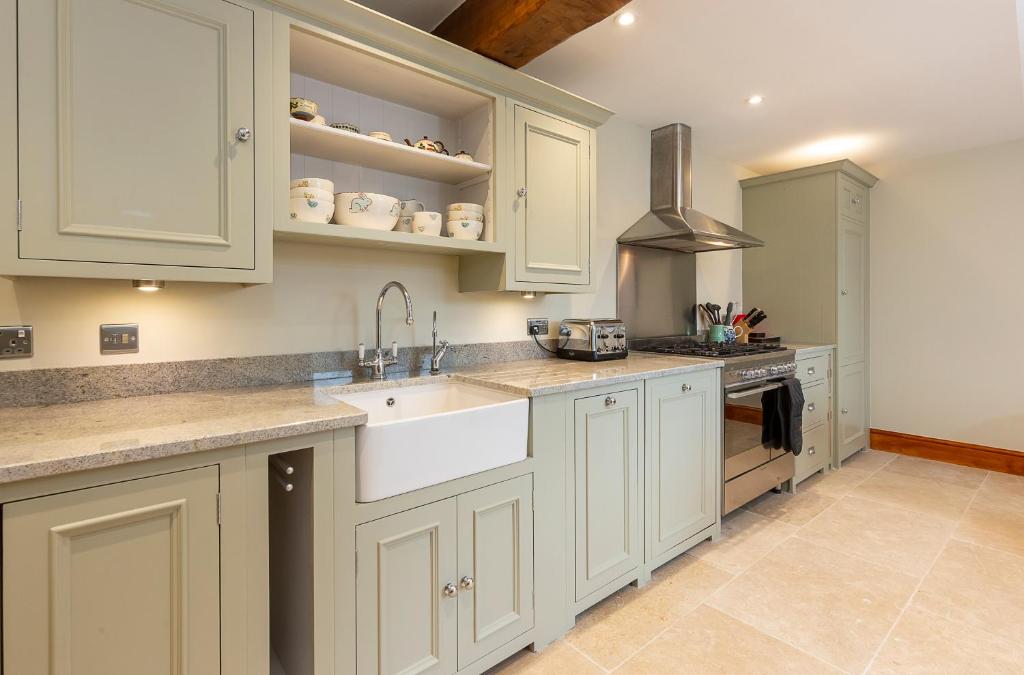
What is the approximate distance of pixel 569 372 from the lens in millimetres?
1986

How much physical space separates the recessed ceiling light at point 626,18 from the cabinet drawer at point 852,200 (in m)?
2.41

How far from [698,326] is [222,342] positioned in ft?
9.70

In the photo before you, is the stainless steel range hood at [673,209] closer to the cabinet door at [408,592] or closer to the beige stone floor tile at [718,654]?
the beige stone floor tile at [718,654]

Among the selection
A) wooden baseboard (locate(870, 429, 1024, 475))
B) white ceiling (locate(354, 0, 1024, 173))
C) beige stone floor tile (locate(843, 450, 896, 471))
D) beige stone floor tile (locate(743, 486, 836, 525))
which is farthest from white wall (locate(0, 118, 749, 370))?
wooden baseboard (locate(870, 429, 1024, 475))

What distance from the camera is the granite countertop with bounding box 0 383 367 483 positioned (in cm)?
90

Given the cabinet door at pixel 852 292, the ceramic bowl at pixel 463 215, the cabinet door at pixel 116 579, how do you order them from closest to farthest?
the cabinet door at pixel 116 579 < the ceramic bowl at pixel 463 215 < the cabinet door at pixel 852 292

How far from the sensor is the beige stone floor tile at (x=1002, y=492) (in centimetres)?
295

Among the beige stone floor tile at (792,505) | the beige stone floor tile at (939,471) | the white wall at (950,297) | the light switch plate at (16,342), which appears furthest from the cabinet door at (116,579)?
the white wall at (950,297)

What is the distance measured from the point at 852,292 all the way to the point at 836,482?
1.44m

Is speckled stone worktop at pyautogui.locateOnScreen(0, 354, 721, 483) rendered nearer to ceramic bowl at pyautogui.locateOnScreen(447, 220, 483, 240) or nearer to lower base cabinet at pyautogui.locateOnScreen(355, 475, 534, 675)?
lower base cabinet at pyautogui.locateOnScreen(355, 475, 534, 675)

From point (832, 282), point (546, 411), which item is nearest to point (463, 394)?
point (546, 411)

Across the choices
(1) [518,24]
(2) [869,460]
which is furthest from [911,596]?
(1) [518,24]

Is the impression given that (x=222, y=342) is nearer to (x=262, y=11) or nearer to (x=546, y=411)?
(x=262, y=11)

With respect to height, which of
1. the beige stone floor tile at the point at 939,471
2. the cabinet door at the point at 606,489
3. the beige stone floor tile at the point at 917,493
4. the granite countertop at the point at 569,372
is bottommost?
the beige stone floor tile at the point at 917,493
